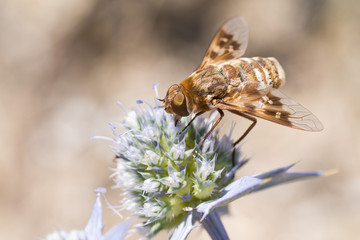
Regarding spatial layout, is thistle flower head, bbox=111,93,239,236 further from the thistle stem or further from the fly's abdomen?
the fly's abdomen

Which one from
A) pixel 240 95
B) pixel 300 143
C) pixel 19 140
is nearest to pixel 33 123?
pixel 19 140

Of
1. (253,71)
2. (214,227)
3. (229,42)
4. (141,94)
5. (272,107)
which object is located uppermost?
(141,94)

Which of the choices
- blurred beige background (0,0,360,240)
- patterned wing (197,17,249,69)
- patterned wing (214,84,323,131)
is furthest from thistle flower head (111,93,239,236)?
blurred beige background (0,0,360,240)

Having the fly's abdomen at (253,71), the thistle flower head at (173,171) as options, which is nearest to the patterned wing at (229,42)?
the fly's abdomen at (253,71)

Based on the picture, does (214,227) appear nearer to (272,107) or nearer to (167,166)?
(167,166)

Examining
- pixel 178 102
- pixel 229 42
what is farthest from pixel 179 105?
pixel 229 42

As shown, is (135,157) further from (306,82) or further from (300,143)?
(306,82)

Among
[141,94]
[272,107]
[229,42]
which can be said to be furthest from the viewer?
[141,94]

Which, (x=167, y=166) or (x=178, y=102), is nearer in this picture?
(x=178, y=102)
